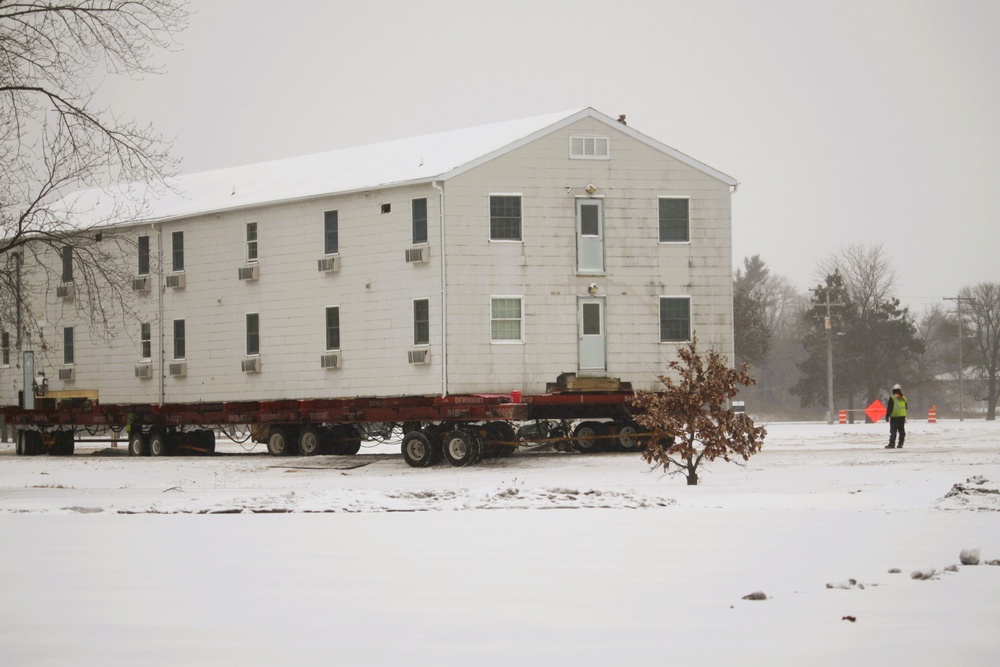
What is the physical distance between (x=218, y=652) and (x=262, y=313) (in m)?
29.2

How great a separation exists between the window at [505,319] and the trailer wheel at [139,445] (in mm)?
11902

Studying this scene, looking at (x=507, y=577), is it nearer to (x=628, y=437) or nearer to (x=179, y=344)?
(x=628, y=437)

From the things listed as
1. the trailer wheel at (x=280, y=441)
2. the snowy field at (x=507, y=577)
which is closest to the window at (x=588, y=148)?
the trailer wheel at (x=280, y=441)

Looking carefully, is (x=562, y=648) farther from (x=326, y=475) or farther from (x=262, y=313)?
(x=262, y=313)

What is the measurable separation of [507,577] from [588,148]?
2424cm

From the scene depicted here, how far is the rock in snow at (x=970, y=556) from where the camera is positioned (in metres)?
10.7

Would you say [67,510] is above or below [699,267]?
below

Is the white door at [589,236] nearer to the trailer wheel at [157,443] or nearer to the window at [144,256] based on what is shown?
the trailer wheel at [157,443]

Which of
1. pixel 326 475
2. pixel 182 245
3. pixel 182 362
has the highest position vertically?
pixel 182 245

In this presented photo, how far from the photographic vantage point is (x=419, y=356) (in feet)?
106

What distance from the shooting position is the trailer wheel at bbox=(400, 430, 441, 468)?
30.5 meters

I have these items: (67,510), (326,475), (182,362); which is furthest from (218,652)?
(182,362)

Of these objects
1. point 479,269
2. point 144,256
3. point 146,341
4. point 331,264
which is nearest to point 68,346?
point 146,341

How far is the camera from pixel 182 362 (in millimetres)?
38375
